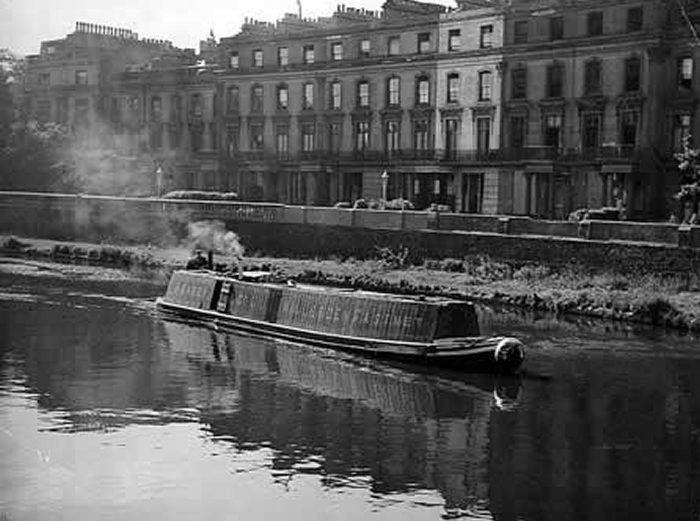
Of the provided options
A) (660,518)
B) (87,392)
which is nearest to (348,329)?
(87,392)

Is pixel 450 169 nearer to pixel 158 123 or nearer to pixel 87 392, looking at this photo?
pixel 158 123

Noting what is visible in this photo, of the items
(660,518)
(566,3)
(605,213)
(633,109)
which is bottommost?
(660,518)

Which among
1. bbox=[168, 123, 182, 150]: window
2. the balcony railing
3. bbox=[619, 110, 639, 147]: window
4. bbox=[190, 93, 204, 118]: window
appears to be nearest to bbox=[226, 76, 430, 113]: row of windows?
the balcony railing

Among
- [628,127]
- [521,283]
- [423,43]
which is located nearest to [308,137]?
[423,43]

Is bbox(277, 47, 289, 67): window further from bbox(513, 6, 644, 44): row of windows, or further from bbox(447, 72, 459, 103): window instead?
bbox(513, 6, 644, 44): row of windows

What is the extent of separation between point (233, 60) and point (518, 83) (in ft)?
84.9

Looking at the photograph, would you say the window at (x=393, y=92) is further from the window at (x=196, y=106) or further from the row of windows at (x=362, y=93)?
the window at (x=196, y=106)

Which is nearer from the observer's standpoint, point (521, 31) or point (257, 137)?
point (521, 31)

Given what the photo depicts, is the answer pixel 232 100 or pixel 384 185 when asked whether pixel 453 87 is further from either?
pixel 232 100

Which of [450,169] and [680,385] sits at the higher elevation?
[450,169]

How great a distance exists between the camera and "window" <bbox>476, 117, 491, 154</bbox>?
2788 inches

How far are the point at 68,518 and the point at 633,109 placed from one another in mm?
49636

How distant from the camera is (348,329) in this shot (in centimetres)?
3912

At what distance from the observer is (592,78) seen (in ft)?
216
